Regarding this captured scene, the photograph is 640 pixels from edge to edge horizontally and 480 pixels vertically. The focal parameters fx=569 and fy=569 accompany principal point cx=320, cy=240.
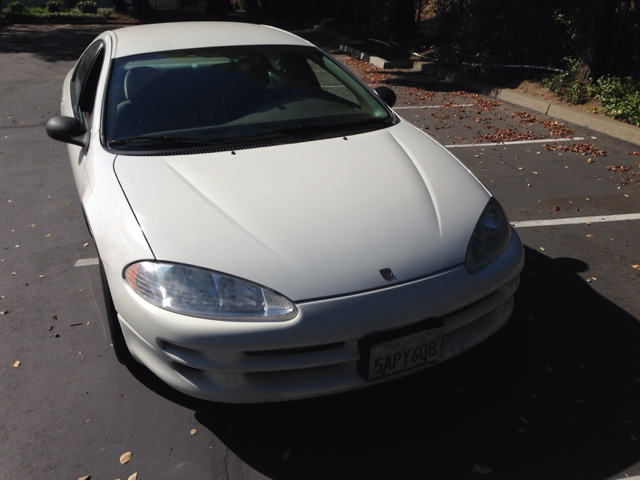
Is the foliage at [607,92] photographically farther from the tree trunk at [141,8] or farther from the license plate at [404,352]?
the tree trunk at [141,8]

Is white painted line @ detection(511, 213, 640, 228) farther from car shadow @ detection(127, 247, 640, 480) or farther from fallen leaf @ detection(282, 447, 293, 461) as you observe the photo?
fallen leaf @ detection(282, 447, 293, 461)

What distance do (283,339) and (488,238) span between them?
1150 mm

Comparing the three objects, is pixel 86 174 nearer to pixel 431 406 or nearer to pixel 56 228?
pixel 56 228

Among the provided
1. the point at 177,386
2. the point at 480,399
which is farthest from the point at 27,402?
the point at 480,399

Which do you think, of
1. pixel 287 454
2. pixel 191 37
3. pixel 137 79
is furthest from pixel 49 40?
pixel 287 454

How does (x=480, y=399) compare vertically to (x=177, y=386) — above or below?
→ below

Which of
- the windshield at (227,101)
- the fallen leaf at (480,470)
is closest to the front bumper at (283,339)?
the fallen leaf at (480,470)

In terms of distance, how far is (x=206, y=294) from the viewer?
2303 millimetres

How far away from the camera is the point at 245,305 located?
7.47 feet

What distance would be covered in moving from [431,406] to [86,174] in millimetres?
2271

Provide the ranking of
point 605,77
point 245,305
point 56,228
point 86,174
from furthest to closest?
A: point 605,77 < point 56,228 < point 86,174 < point 245,305

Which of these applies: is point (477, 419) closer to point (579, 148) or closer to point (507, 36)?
point (579, 148)

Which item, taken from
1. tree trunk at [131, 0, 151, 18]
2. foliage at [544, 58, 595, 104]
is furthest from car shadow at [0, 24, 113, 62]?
foliage at [544, 58, 595, 104]

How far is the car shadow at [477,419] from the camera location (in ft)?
7.98
